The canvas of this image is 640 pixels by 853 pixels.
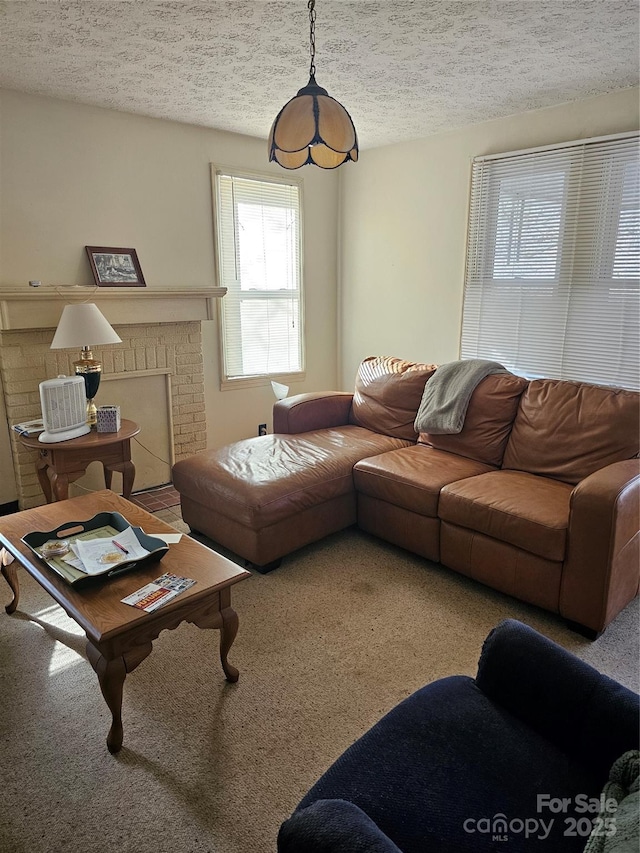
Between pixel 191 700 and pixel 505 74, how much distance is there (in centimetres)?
320

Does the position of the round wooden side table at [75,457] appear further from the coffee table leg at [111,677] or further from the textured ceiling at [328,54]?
the textured ceiling at [328,54]

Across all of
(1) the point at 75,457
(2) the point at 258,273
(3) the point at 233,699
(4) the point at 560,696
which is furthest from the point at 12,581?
(2) the point at 258,273

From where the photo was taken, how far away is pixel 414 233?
167 inches

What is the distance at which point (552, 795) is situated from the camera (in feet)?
3.68

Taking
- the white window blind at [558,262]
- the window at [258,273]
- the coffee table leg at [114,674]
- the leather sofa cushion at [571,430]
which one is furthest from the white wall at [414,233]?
the coffee table leg at [114,674]

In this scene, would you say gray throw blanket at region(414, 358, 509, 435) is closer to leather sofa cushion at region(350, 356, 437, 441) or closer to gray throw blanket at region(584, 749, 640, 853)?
leather sofa cushion at region(350, 356, 437, 441)

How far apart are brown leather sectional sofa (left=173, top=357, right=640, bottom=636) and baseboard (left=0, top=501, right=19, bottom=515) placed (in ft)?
3.79

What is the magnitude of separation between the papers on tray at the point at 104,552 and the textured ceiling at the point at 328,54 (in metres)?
1.99

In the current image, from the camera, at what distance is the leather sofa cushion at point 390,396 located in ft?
11.6

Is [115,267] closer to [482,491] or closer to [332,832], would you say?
[482,491]

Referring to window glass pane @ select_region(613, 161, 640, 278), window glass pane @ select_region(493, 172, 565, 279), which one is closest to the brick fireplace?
window glass pane @ select_region(493, 172, 565, 279)

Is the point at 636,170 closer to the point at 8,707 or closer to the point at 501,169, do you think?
the point at 501,169

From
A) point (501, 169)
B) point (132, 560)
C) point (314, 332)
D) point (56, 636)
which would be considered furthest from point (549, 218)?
point (56, 636)

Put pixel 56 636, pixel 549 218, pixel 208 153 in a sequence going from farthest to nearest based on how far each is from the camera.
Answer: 1. pixel 208 153
2. pixel 549 218
3. pixel 56 636
